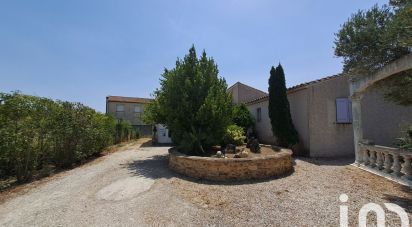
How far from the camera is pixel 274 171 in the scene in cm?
823

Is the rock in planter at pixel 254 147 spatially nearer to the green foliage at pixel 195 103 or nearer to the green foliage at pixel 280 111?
the green foliage at pixel 195 103

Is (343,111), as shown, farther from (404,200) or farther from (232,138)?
(404,200)

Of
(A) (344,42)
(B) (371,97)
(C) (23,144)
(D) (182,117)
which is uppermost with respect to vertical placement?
(A) (344,42)

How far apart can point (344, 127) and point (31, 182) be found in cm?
1343

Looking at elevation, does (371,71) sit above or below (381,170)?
above

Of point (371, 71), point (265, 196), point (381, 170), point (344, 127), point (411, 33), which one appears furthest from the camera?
point (344, 127)

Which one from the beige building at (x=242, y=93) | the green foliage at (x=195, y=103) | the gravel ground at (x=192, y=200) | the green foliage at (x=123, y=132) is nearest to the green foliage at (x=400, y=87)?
the gravel ground at (x=192, y=200)

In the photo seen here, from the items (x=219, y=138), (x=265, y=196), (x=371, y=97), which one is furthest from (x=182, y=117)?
(x=371, y=97)

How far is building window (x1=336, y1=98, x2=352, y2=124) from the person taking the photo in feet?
39.0

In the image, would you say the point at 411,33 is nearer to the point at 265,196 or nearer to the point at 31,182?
the point at 265,196

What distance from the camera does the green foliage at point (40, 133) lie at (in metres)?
7.64

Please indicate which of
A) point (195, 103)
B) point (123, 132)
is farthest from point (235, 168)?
point (123, 132)

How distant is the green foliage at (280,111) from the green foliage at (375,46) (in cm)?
448

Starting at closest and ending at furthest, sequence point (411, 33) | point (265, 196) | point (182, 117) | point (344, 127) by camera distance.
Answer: point (411, 33), point (265, 196), point (182, 117), point (344, 127)
